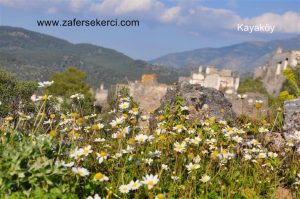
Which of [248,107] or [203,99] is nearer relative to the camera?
[203,99]

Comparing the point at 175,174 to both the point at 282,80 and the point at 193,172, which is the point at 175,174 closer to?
the point at 193,172

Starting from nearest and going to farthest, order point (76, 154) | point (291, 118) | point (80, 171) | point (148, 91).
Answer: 1. point (80, 171)
2. point (76, 154)
3. point (291, 118)
4. point (148, 91)

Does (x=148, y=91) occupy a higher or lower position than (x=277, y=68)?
lower

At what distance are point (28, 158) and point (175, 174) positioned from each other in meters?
1.98

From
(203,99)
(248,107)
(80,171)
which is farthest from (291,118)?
(248,107)

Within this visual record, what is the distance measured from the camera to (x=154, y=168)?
5.57 m

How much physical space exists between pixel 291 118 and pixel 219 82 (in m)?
49.3

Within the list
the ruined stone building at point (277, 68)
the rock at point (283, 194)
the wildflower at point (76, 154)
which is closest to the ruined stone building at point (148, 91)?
the ruined stone building at point (277, 68)

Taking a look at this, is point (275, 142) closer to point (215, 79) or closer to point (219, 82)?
point (215, 79)

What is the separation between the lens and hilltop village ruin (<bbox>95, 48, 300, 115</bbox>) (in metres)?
41.0

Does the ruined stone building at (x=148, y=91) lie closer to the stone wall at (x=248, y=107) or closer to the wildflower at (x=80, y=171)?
the stone wall at (x=248, y=107)

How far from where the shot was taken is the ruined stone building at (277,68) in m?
64.9

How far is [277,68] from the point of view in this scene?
231 ft

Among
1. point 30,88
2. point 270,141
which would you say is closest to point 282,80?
point 30,88
